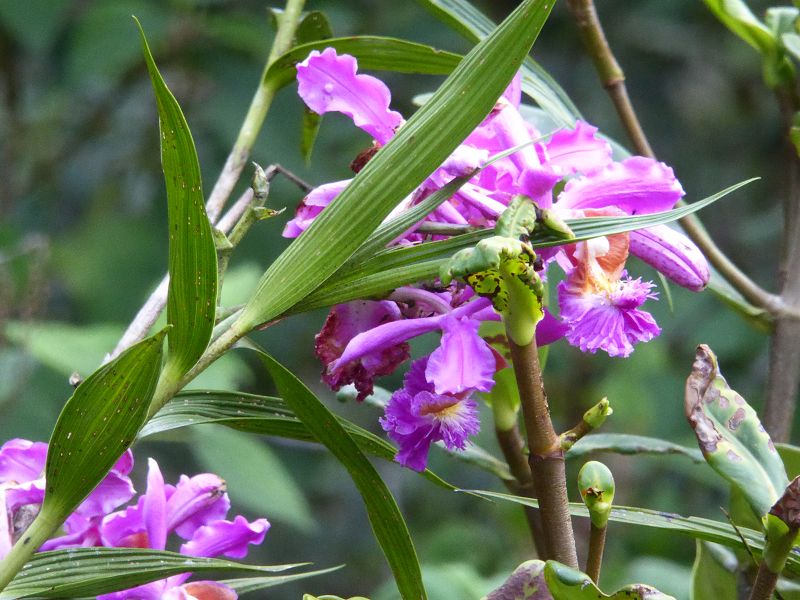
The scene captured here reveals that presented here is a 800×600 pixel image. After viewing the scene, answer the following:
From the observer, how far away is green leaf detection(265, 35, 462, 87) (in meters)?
0.54

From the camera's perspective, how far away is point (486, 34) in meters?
0.63

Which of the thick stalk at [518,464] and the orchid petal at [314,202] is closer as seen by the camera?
the orchid petal at [314,202]

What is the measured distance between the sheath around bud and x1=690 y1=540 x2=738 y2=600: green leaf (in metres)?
0.23

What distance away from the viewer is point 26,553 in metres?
0.38

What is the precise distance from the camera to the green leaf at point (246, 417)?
45 centimetres

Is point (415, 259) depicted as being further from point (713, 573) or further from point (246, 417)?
point (713, 573)

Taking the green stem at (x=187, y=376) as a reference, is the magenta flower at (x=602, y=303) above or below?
above

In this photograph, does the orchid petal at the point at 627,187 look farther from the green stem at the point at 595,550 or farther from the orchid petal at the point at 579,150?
the green stem at the point at 595,550

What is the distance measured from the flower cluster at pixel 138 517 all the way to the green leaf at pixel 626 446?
0.71 feet

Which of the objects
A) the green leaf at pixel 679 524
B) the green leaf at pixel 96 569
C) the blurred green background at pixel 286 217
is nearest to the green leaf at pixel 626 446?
the green leaf at pixel 679 524

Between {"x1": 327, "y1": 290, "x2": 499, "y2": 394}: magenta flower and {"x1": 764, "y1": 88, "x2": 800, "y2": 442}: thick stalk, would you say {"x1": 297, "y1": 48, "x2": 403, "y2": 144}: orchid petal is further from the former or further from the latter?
{"x1": 764, "y1": 88, "x2": 800, "y2": 442}: thick stalk

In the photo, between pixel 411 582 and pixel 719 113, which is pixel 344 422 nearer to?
pixel 411 582

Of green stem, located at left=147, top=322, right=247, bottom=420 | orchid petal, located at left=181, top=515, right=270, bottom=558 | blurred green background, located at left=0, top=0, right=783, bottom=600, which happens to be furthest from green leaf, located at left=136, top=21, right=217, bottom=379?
blurred green background, located at left=0, top=0, right=783, bottom=600

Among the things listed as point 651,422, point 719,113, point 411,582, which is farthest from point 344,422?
point 719,113
